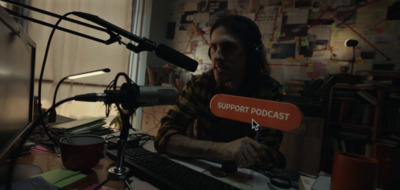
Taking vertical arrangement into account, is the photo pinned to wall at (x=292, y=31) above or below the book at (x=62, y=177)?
above

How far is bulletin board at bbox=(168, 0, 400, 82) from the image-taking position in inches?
87.2

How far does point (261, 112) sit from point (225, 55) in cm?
47

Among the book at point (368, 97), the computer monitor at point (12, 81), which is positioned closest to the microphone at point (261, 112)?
the computer monitor at point (12, 81)

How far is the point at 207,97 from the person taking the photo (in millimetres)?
1109

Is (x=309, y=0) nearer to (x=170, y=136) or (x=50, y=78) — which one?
(x=170, y=136)

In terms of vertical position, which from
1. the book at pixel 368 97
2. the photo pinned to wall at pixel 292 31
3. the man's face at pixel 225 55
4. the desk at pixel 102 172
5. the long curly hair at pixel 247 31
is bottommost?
the desk at pixel 102 172

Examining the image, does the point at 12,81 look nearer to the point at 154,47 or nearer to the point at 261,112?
the point at 154,47

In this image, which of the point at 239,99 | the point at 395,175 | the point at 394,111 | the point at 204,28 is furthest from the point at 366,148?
the point at 204,28

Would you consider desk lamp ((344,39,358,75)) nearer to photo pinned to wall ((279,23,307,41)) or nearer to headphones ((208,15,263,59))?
photo pinned to wall ((279,23,307,41))

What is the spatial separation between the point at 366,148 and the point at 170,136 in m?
2.25

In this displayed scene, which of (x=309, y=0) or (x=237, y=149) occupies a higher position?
(x=309, y=0)

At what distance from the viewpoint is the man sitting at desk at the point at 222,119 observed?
0.74m

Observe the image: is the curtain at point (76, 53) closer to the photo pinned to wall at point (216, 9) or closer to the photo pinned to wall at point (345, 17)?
the photo pinned to wall at point (216, 9)

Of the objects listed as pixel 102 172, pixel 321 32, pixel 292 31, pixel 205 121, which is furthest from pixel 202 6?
pixel 102 172
